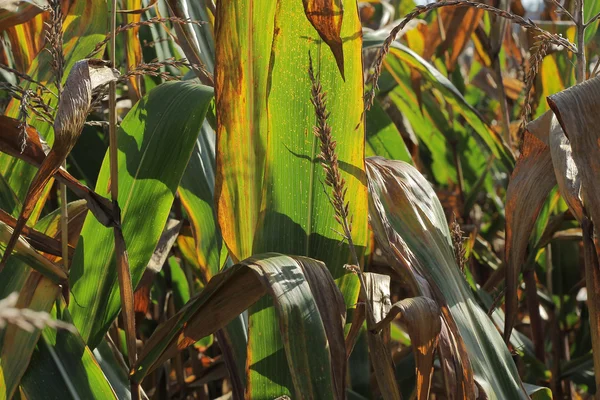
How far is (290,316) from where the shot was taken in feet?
2.41

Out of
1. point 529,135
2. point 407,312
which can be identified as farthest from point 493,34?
point 407,312

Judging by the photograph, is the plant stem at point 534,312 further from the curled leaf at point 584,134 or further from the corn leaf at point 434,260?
the curled leaf at point 584,134

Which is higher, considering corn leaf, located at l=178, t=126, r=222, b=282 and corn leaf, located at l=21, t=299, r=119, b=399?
corn leaf, located at l=178, t=126, r=222, b=282

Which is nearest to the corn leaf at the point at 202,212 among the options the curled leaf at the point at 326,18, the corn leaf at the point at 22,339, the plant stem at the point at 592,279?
the corn leaf at the point at 22,339

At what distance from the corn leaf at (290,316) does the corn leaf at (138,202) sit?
12 cm

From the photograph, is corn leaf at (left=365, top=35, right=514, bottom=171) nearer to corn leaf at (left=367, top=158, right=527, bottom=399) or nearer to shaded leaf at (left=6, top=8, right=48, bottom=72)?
corn leaf at (left=367, top=158, right=527, bottom=399)

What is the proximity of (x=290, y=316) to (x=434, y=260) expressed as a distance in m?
0.23

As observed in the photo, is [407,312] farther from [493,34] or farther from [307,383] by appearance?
[493,34]

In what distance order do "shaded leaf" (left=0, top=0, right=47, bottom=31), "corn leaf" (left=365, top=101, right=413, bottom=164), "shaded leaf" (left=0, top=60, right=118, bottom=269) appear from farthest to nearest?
"corn leaf" (left=365, top=101, right=413, bottom=164) < "shaded leaf" (left=0, top=0, right=47, bottom=31) < "shaded leaf" (left=0, top=60, right=118, bottom=269)

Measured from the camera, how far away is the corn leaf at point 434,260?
838 millimetres

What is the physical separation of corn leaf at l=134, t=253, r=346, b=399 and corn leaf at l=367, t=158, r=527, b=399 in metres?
0.12

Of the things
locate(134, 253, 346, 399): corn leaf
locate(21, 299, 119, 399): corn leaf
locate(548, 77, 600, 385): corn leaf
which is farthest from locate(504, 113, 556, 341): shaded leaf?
locate(21, 299, 119, 399): corn leaf

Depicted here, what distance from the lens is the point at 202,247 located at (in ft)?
3.67

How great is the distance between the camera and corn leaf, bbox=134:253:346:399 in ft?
2.42
